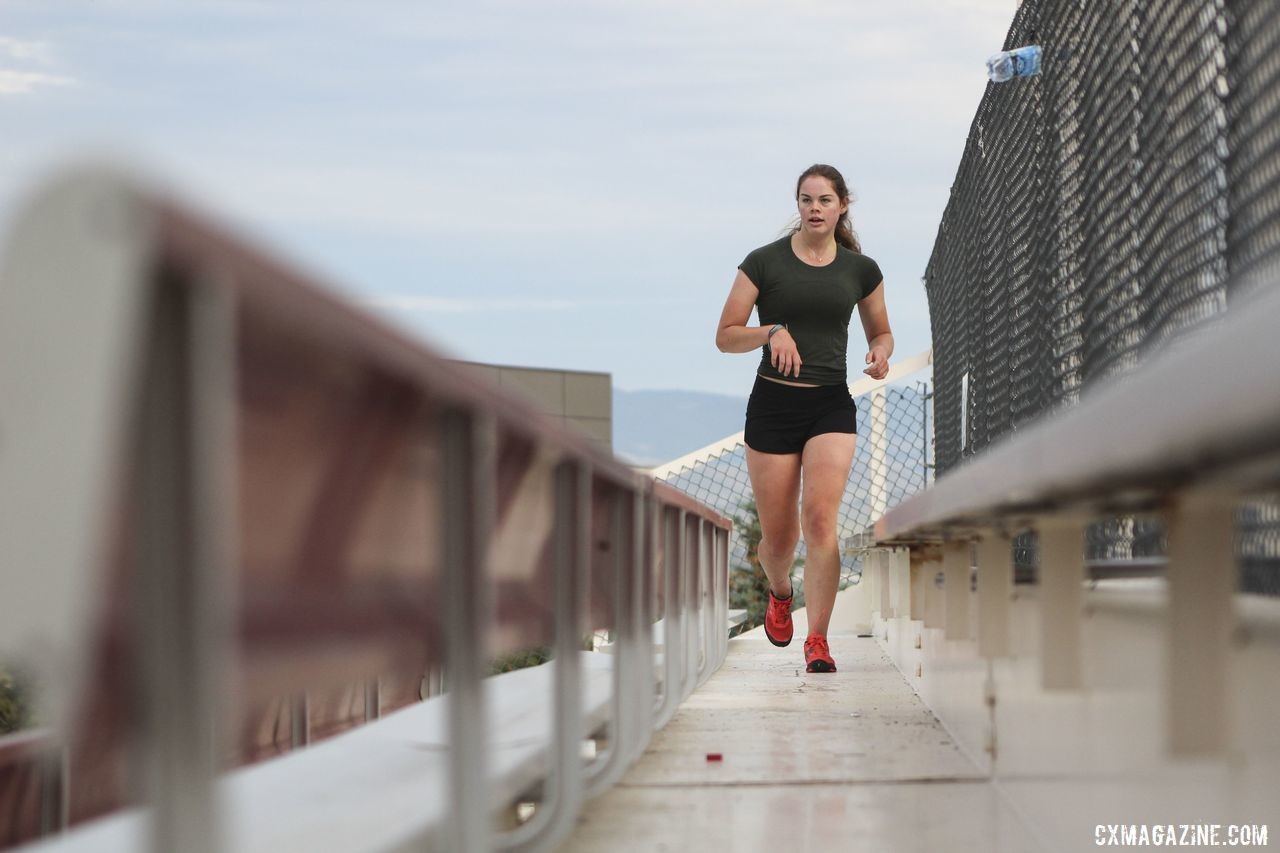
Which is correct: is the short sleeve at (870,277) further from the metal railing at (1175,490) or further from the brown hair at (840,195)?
the metal railing at (1175,490)

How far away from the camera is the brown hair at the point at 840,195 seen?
589cm

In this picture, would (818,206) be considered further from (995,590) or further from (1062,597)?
(1062,597)

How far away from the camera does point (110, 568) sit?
0.91 meters

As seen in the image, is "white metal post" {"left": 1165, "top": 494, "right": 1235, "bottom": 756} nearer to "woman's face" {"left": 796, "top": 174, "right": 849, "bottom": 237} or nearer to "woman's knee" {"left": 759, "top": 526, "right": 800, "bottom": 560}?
"woman's face" {"left": 796, "top": 174, "right": 849, "bottom": 237}

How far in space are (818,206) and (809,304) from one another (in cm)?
40

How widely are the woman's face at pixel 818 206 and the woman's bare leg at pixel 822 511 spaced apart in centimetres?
75

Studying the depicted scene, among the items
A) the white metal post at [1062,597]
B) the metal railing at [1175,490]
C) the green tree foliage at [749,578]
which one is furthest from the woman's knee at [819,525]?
the green tree foliage at [749,578]

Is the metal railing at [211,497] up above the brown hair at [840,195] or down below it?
below

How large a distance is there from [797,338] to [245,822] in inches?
156

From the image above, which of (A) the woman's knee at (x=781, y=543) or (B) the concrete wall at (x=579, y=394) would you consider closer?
(A) the woman's knee at (x=781, y=543)

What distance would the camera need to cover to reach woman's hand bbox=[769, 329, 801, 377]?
Answer: 5.26 meters

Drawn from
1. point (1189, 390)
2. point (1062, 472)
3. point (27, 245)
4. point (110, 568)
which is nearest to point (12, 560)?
point (110, 568)

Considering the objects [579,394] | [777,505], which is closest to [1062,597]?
[777,505]

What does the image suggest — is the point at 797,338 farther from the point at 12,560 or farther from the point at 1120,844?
the point at 12,560
